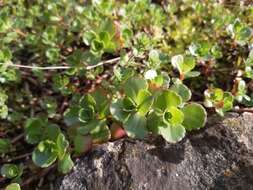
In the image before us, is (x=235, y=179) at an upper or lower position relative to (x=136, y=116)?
lower

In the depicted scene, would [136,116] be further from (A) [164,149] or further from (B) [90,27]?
(B) [90,27]

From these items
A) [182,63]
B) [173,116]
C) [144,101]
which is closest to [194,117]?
[173,116]

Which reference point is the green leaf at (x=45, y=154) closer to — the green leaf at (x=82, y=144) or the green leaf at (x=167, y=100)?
the green leaf at (x=82, y=144)

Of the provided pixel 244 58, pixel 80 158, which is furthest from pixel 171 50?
pixel 80 158

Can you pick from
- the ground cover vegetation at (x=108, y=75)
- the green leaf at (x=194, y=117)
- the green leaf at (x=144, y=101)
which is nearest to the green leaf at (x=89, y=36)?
the ground cover vegetation at (x=108, y=75)

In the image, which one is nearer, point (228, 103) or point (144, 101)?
point (144, 101)

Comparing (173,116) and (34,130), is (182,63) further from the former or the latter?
(34,130)
